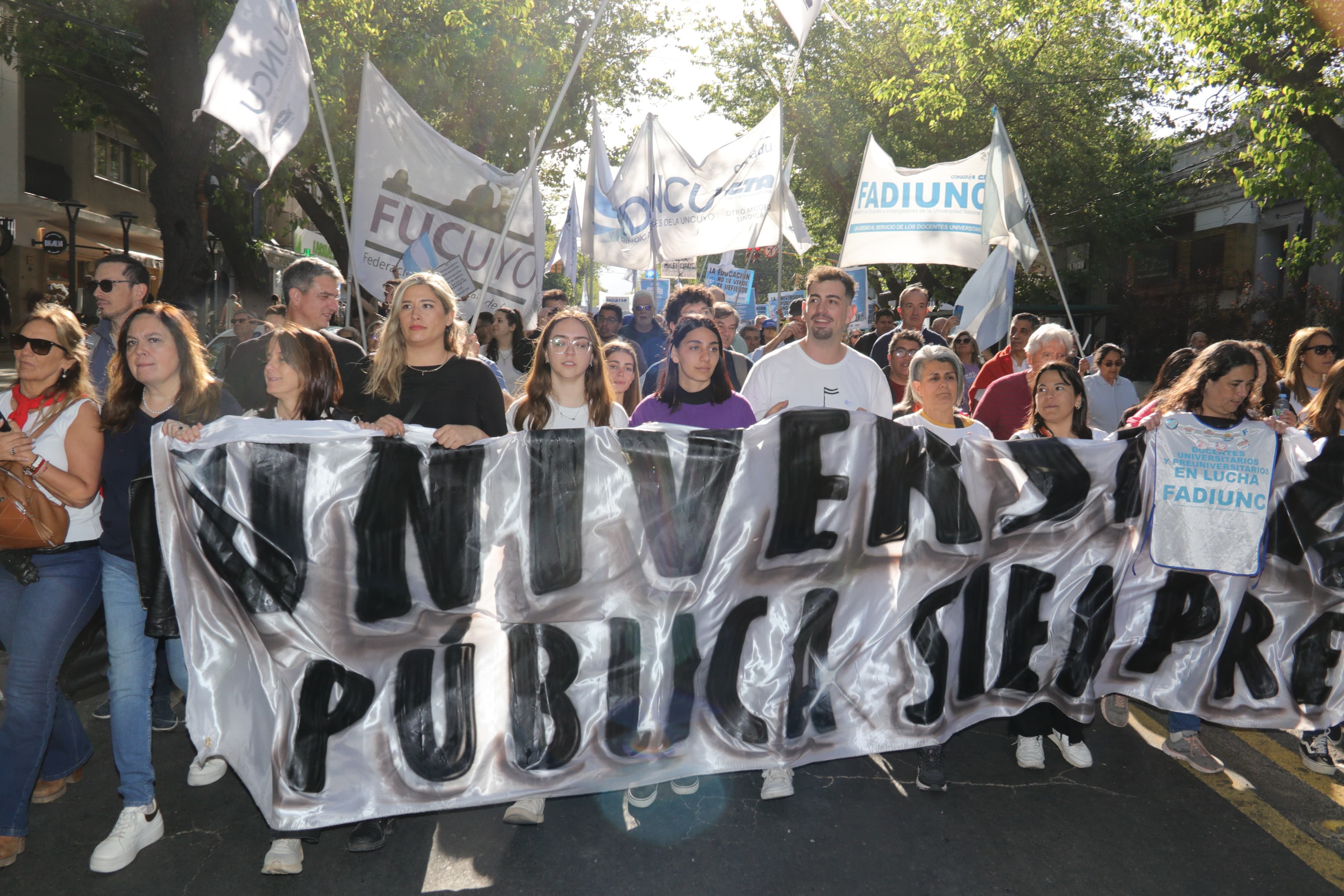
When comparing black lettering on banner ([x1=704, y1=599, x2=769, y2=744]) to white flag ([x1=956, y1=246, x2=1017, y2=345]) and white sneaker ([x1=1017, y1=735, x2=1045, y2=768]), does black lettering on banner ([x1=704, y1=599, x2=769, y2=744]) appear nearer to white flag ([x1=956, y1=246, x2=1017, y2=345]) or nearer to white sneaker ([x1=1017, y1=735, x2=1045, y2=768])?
white sneaker ([x1=1017, y1=735, x2=1045, y2=768])

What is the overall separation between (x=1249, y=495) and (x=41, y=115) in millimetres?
32582

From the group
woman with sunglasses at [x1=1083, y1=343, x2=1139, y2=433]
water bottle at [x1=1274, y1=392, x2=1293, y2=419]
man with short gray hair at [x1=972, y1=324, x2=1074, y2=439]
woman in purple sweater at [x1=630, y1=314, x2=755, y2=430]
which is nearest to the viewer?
woman in purple sweater at [x1=630, y1=314, x2=755, y2=430]

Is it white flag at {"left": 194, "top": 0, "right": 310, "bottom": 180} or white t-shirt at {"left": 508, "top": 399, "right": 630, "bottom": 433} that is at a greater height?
white flag at {"left": 194, "top": 0, "right": 310, "bottom": 180}

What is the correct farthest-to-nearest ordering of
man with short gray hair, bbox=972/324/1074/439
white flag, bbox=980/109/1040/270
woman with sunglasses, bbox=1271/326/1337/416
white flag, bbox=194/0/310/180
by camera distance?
white flag, bbox=980/109/1040/270 < white flag, bbox=194/0/310/180 < man with short gray hair, bbox=972/324/1074/439 < woman with sunglasses, bbox=1271/326/1337/416

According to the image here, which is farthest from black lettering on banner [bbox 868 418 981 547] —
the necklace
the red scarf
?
the red scarf

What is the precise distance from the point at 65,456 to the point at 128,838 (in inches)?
50.6

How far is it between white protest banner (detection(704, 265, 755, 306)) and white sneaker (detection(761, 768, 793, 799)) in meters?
16.5

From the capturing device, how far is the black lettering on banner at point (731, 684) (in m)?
3.66

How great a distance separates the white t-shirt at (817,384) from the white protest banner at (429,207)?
2.68m

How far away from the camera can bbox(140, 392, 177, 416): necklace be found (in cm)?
A: 357

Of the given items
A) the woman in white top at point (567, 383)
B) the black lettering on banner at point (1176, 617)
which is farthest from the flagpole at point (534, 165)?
the black lettering on banner at point (1176, 617)

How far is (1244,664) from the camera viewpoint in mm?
4117

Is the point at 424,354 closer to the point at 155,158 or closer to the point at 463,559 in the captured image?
the point at 463,559

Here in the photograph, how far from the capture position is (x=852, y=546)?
12.8ft
